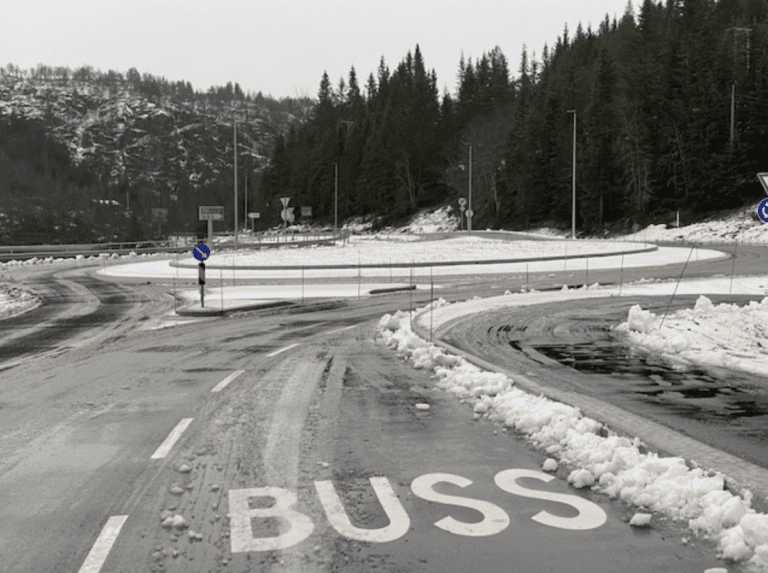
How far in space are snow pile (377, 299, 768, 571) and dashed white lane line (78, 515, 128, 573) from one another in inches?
128

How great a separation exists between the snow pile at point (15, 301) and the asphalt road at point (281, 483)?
12.1 meters

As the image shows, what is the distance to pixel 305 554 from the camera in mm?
4492

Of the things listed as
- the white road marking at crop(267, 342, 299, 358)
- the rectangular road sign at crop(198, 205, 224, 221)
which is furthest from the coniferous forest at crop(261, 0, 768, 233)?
the white road marking at crop(267, 342, 299, 358)

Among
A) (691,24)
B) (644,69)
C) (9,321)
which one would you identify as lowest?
(9,321)

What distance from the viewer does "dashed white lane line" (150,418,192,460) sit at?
669 centimetres

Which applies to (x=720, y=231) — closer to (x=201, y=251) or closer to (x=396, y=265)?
(x=396, y=265)

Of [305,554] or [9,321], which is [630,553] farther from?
[9,321]

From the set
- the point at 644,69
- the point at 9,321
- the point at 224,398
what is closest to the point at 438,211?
the point at 644,69

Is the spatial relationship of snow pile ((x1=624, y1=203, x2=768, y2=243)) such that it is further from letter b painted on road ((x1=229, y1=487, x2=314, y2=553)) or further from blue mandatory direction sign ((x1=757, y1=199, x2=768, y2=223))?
letter b painted on road ((x1=229, y1=487, x2=314, y2=553))

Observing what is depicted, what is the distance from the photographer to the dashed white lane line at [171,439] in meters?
6.69

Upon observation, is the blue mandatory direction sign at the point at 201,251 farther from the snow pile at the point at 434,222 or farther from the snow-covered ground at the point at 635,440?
the snow pile at the point at 434,222

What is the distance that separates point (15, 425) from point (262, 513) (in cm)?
401

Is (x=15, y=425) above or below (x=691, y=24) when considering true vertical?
below

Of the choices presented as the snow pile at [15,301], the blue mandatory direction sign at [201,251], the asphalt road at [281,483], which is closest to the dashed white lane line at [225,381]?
the asphalt road at [281,483]
